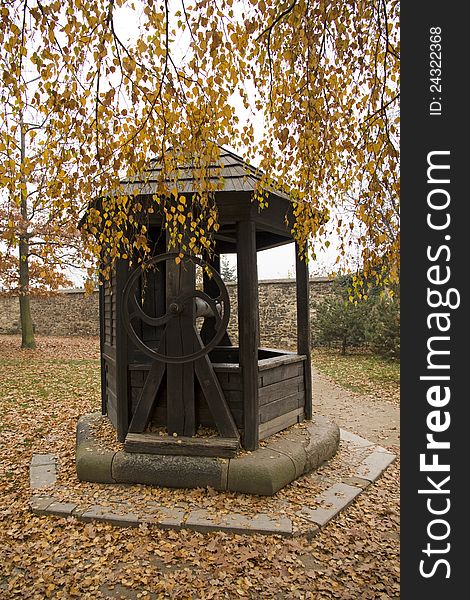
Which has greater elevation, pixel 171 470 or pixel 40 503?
pixel 171 470

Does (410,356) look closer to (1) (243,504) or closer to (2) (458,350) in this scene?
(2) (458,350)

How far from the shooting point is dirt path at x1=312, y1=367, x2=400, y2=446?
6.37 meters

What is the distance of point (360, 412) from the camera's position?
24.9ft

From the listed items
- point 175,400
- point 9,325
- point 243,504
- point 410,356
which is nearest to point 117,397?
point 175,400

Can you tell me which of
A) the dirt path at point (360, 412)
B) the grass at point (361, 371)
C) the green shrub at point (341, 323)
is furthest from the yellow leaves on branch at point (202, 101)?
the green shrub at point (341, 323)

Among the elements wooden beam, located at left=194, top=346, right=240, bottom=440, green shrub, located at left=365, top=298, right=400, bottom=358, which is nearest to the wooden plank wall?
wooden beam, located at left=194, top=346, right=240, bottom=440

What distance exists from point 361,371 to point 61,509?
8.89 m

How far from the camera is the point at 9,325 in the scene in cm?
1961

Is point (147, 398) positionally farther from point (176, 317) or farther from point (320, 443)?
point (320, 443)

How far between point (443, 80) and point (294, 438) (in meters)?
3.55

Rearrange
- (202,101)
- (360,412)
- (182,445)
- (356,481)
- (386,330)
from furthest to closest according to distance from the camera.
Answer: (386,330)
(360,412)
(356,481)
(182,445)
(202,101)

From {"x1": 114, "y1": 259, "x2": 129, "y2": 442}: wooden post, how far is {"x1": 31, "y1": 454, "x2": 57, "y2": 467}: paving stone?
3.09 feet

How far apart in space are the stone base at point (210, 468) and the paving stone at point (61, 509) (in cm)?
42

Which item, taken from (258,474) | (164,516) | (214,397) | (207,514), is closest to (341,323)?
(214,397)
